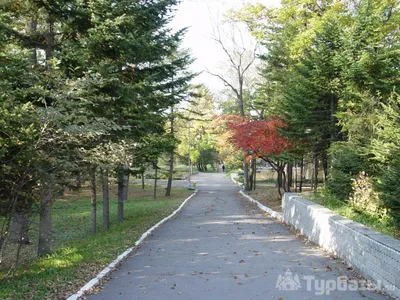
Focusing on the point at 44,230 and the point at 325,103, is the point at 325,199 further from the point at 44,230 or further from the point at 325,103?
the point at 44,230

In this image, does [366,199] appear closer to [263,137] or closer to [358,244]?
[358,244]

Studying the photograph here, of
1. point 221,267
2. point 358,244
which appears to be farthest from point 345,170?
point 221,267

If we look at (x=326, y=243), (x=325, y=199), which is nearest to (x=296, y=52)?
(x=325, y=199)

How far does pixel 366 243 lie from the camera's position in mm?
7023

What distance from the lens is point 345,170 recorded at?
528 inches

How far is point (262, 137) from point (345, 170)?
20.7 ft

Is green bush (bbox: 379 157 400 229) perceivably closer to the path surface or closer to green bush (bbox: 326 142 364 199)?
the path surface

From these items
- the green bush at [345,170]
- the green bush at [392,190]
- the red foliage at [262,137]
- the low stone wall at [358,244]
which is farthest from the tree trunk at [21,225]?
the red foliage at [262,137]

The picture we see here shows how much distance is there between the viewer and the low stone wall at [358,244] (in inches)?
236

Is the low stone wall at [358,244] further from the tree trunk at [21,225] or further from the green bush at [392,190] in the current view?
the tree trunk at [21,225]

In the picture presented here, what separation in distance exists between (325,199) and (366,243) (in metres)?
6.64

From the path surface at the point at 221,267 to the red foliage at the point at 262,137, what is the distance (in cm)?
665

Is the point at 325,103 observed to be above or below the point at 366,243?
above

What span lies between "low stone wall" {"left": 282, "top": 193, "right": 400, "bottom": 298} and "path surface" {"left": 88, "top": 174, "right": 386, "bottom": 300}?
0.88 feet
